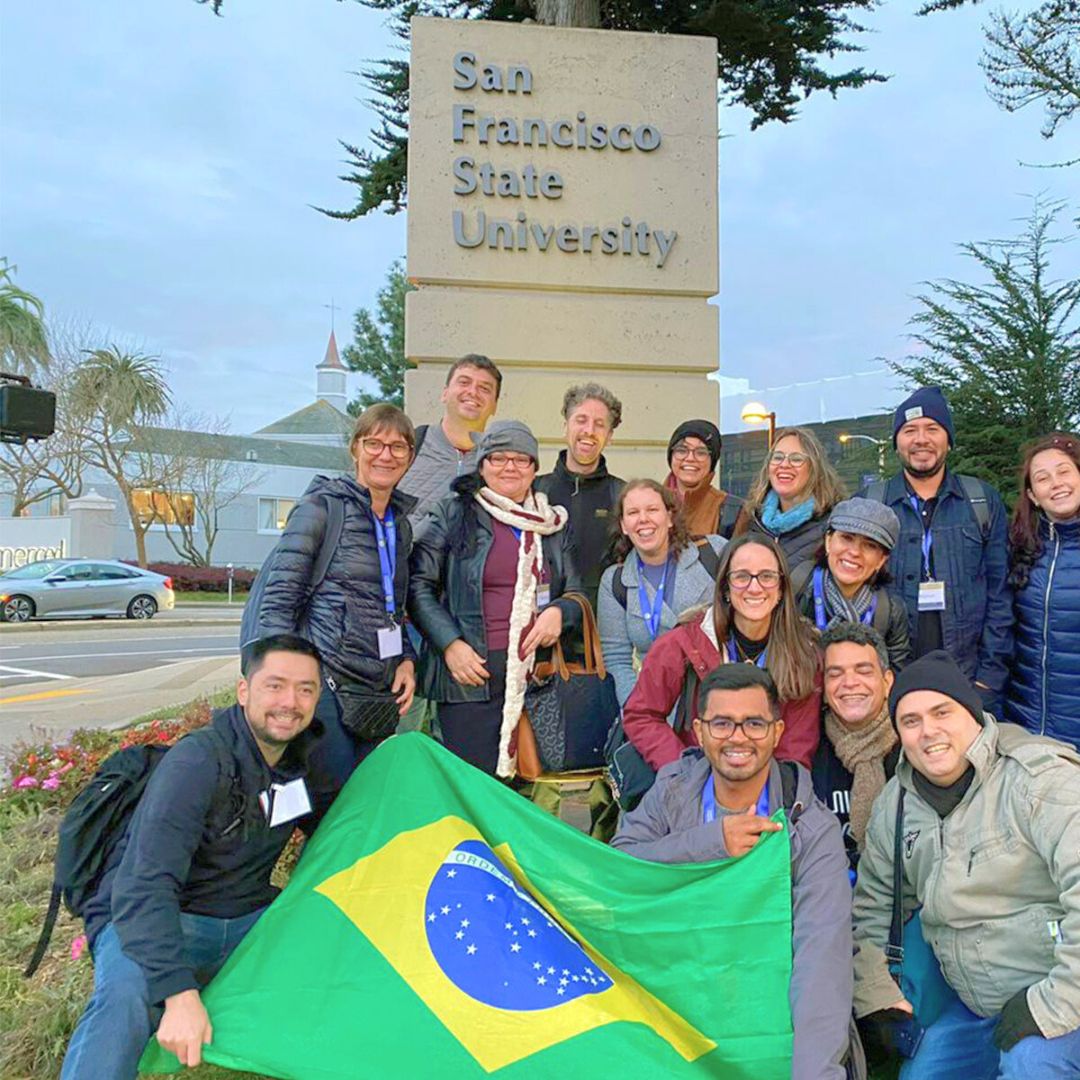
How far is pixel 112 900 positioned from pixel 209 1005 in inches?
16.7

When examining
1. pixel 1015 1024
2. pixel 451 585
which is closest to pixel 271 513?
pixel 451 585

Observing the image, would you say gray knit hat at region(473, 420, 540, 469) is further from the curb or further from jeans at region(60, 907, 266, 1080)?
the curb

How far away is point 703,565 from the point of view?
13.8 feet

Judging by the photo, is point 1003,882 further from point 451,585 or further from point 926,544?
point 451,585

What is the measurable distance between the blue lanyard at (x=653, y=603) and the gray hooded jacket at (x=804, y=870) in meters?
0.74

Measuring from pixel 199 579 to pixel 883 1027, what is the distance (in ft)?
139

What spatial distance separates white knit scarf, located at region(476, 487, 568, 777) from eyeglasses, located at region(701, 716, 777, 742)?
1.15 metres

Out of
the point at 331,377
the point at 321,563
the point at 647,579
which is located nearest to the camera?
the point at 321,563

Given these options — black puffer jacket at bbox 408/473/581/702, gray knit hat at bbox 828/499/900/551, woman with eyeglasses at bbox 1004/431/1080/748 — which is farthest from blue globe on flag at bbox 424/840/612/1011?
woman with eyeglasses at bbox 1004/431/1080/748

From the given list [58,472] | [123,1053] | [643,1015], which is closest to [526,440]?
Answer: [643,1015]

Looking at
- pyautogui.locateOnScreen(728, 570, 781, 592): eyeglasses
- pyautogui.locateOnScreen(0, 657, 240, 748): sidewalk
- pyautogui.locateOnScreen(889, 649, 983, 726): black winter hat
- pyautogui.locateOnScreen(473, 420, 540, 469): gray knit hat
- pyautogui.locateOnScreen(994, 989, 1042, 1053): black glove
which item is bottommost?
pyautogui.locateOnScreen(0, 657, 240, 748): sidewalk

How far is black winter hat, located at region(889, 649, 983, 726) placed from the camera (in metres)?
3.05

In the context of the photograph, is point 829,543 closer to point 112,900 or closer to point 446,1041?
point 446,1041

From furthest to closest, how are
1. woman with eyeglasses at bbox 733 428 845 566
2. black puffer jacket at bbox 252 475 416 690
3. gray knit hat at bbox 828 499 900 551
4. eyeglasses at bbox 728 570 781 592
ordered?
1. woman with eyeglasses at bbox 733 428 845 566
2. gray knit hat at bbox 828 499 900 551
3. black puffer jacket at bbox 252 475 416 690
4. eyeglasses at bbox 728 570 781 592
